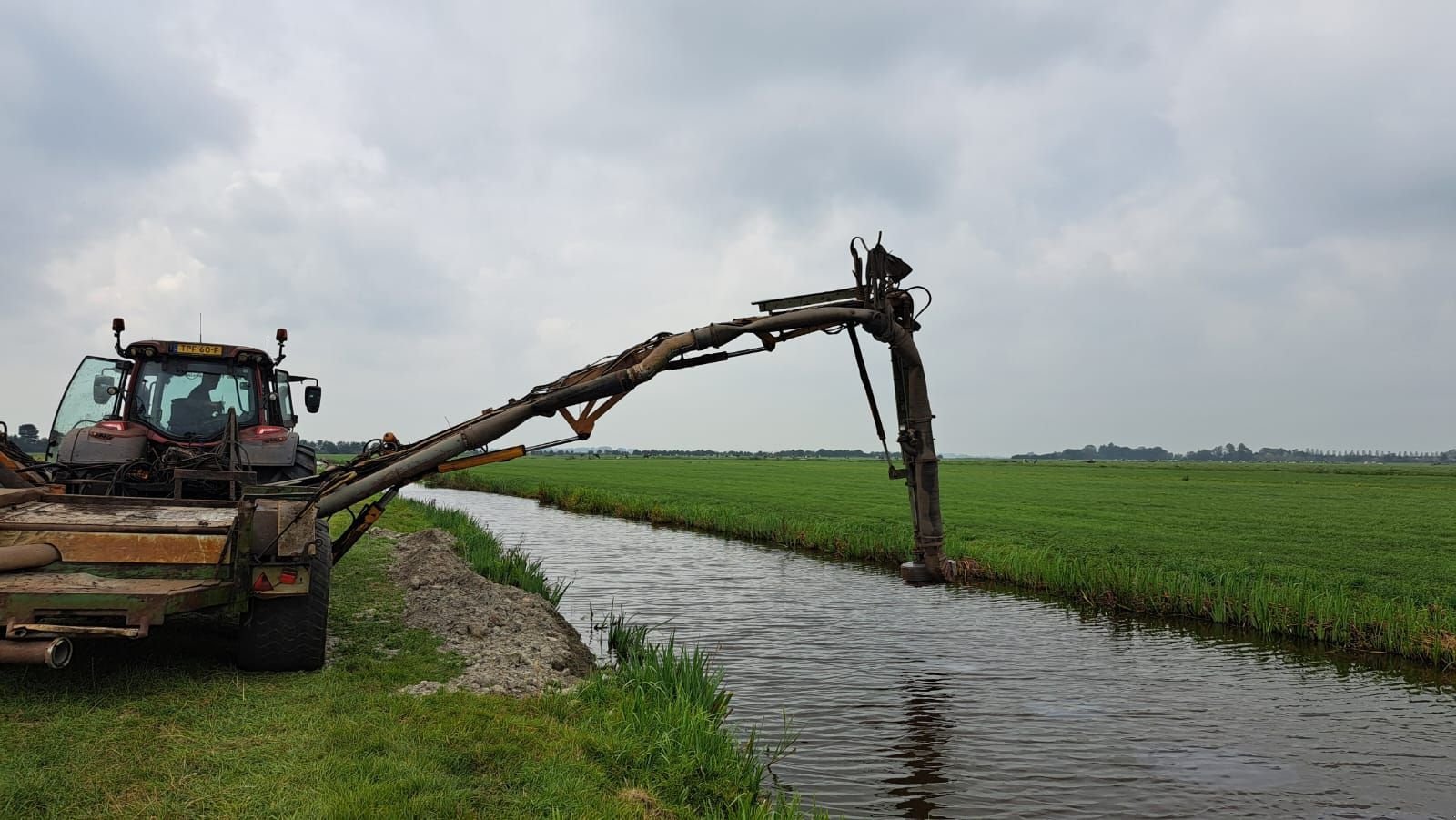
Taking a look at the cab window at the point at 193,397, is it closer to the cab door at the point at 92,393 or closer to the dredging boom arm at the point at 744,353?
the cab door at the point at 92,393

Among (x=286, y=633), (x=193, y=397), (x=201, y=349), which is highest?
(x=201, y=349)

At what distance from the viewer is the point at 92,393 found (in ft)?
33.8

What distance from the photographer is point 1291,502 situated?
41312mm

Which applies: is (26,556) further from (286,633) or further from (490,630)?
(490,630)

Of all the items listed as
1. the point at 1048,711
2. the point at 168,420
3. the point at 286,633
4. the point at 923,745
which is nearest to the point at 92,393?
the point at 168,420

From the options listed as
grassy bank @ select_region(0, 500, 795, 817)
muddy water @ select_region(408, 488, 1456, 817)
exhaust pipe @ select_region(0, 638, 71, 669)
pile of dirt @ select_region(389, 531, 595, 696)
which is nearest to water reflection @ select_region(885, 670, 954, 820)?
muddy water @ select_region(408, 488, 1456, 817)

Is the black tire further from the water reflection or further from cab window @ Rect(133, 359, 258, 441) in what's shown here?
the water reflection

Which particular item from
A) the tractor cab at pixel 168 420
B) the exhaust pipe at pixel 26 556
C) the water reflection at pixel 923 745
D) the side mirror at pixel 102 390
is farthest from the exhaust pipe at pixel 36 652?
the water reflection at pixel 923 745

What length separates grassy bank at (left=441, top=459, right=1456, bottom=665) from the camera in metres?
14.8

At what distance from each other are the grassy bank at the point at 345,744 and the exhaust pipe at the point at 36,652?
0.47 metres

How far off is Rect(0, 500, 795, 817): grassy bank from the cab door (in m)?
3.06

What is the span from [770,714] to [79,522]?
7163 mm

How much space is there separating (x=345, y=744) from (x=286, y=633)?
2.29 meters

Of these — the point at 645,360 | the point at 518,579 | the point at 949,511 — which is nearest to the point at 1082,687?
the point at 645,360
